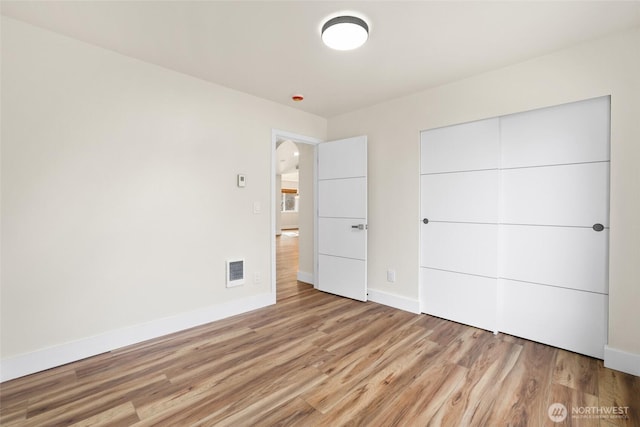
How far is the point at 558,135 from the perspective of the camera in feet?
7.82

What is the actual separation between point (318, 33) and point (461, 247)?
2.38 meters

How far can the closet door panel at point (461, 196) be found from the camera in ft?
8.96

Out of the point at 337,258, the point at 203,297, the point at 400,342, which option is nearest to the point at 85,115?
the point at 203,297

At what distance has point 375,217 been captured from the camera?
3613mm

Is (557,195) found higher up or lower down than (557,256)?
higher up

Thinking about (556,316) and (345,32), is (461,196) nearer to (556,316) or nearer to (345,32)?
(556,316)

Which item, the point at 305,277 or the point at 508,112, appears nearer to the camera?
the point at 508,112

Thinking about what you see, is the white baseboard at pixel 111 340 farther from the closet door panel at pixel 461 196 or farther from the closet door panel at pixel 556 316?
the closet door panel at pixel 556 316

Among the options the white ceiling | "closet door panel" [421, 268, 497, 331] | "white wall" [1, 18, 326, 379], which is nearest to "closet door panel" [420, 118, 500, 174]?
the white ceiling

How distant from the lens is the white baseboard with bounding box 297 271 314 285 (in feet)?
14.5

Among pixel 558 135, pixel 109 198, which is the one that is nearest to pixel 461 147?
pixel 558 135

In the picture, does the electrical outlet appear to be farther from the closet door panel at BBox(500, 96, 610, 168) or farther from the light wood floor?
the closet door panel at BBox(500, 96, 610, 168)

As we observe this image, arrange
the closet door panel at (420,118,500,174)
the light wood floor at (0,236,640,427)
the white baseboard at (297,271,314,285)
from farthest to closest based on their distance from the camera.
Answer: the white baseboard at (297,271,314,285), the closet door panel at (420,118,500,174), the light wood floor at (0,236,640,427)

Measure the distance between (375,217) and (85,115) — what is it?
301 cm
